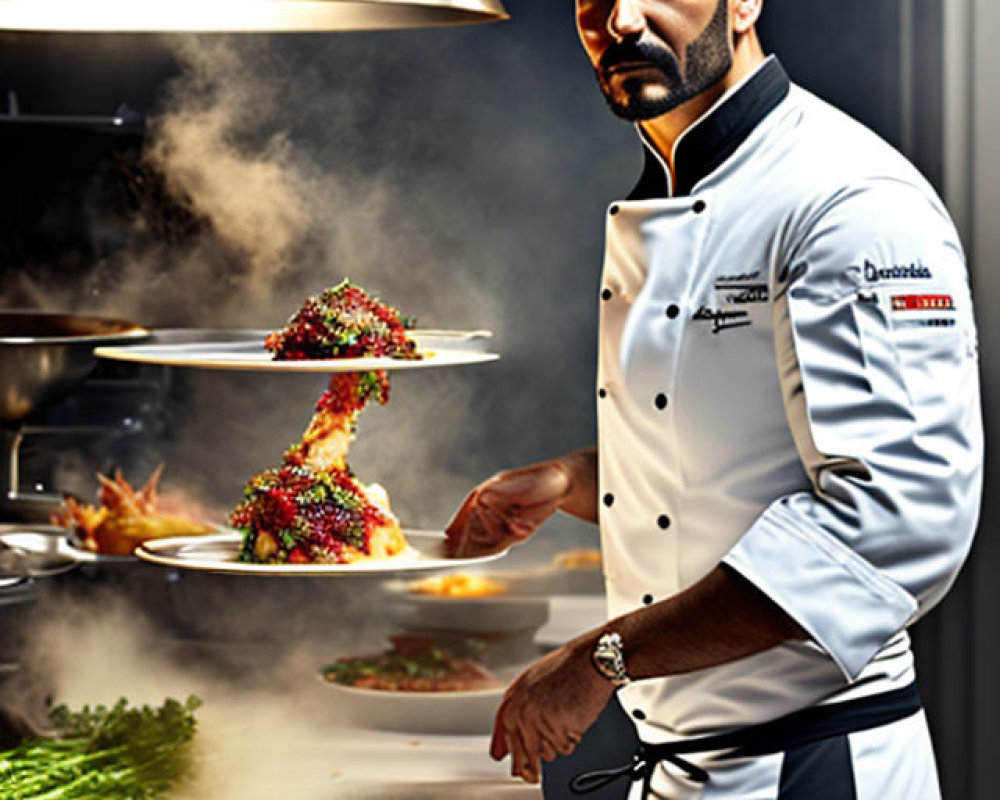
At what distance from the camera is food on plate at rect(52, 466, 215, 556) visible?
2.04 metres

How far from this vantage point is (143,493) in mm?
2059

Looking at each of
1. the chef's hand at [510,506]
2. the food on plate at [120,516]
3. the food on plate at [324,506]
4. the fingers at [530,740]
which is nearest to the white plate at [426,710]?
the food on plate at [120,516]

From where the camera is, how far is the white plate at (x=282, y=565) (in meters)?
1.23

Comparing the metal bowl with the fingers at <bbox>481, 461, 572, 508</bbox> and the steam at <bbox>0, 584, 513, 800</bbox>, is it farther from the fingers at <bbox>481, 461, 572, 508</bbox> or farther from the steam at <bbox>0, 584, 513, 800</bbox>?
the fingers at <bbox>481, 461, 572, 508</bbox>

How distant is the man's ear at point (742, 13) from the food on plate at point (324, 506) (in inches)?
21.4

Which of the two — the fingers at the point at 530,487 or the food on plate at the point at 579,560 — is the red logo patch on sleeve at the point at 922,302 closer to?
the fingers at the point at 530,487

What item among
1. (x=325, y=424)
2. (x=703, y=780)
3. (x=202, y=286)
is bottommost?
(x=703, y=780)

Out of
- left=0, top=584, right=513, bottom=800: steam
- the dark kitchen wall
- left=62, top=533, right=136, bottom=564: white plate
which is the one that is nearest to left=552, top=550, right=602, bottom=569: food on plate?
the dark kitchen wall

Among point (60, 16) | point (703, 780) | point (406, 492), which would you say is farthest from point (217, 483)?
point (703, 780)

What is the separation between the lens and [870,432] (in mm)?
916

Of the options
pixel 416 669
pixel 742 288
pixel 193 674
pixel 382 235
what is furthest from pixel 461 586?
pixel 742 288

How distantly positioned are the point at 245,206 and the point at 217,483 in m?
0.40

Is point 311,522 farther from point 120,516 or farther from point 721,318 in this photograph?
point 120,516

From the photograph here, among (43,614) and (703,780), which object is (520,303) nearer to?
(43,614)
